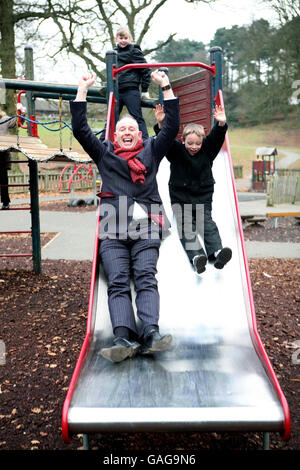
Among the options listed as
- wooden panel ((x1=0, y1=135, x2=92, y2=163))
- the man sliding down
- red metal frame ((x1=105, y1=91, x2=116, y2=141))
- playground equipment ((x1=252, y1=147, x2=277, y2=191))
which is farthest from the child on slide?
playground equipment ((x1=252, y1=147, x2=277, y2=191))

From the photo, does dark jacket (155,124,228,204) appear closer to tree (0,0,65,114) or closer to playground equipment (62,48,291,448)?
playground equipment (62,48,291,448)

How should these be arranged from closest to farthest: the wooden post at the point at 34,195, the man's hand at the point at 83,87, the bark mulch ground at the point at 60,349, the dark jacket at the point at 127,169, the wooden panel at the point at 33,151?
the bark mulch ground at the point at 60,349
the man's hand at the point at 83,87
the dark jacket at the point at 127,169
the wooden panel at the point at 33,151
the wooden post at the point at 34,195

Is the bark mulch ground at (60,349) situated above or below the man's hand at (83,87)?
below

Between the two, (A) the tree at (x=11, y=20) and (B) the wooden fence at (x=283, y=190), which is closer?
(B) the wooden fence at (x=283, y=190)

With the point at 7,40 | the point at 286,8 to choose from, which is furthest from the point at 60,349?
the point at 286,8

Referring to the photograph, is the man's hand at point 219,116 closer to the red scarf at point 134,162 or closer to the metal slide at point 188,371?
the red scarf at point 134,162

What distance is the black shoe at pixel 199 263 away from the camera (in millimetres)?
3111

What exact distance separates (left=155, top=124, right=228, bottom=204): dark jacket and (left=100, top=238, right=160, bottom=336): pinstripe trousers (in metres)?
0.79

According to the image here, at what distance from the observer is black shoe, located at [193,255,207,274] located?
3111 millimetres

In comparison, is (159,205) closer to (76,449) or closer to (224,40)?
(76,449)

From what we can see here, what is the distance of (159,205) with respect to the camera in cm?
313

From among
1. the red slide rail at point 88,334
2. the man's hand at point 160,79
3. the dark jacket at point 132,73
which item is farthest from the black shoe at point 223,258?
the dark jacket at point 132,73

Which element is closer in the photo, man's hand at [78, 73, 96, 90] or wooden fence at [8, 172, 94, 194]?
man's hand at [78, 73, 96, 90]

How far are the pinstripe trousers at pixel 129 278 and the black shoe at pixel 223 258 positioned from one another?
490 millimetres
